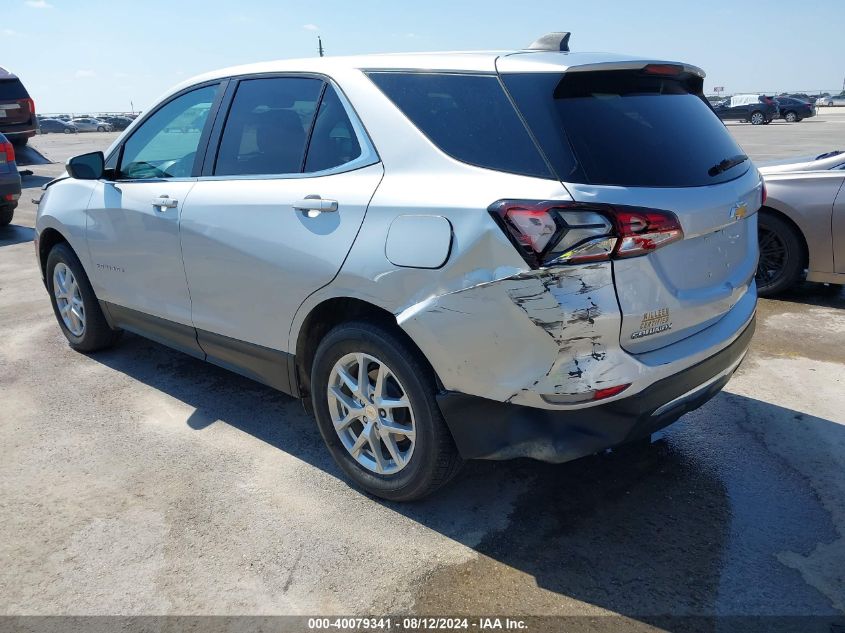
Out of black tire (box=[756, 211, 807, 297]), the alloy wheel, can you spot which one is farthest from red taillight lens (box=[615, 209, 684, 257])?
the alloy wheel

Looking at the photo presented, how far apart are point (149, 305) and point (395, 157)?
2.06 m

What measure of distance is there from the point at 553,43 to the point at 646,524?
2060mm

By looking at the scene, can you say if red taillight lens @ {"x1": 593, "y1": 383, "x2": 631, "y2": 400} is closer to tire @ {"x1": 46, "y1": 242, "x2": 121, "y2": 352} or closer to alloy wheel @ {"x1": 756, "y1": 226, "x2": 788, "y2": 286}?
tire @ {"x1": 46, "y1": 242, "x2": 121, "y2": 352}

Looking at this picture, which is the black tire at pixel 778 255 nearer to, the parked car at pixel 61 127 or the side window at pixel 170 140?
the side window at pixel 170 140

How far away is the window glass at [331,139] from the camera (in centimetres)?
294

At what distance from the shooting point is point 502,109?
8.19 ft

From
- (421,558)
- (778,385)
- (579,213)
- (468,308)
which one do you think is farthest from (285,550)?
(778,385)

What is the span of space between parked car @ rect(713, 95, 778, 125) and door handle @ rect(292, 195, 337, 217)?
128 feet

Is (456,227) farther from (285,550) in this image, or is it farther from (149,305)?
(149,305)

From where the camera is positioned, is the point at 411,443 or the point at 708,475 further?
the point at 708,475

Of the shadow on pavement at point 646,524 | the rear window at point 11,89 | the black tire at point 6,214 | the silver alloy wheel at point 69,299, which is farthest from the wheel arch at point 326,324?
the rear window at point 11,89

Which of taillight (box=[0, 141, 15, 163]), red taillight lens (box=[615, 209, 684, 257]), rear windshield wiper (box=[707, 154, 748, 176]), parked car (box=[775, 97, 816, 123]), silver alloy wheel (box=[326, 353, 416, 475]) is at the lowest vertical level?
parked car (box=[775, 97, 816, 123])

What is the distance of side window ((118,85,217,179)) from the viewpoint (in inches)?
147

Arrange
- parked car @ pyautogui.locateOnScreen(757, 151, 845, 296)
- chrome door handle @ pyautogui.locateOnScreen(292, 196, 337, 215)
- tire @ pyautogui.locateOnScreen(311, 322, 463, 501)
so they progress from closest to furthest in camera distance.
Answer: tire @ pyautogui.locateOnScreen(311, 322, 463, 501), chrome door handle @ pyautogui.locateOnScreen(292, 196, 337, 215), parked car @ pyautogui.locateOnScreen(757, 151, 845, 296)
